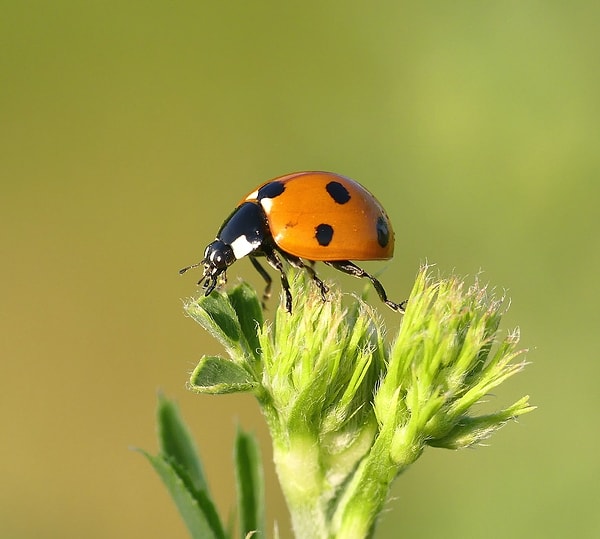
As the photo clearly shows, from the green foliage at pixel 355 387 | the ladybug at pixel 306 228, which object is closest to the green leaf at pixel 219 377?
the green foliage at pixel 355 387

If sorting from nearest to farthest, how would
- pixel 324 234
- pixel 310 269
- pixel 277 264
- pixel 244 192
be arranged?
1. pixel 310 269
2. pixel 324 234
3. pixel 277 264
4. pixel 244 192

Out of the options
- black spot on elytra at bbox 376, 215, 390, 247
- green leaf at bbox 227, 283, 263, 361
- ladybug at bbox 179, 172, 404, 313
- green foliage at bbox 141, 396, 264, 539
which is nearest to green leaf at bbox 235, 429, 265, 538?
green foliage at bbox 141, 396, 264, 539

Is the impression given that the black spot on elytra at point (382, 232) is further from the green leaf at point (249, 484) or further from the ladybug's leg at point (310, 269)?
the green leaf at point (249, 484)

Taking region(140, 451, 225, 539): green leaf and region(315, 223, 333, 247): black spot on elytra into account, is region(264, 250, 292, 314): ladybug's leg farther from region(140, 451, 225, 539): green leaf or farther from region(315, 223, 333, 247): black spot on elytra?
region(140, 451, 225, 539): green leaf

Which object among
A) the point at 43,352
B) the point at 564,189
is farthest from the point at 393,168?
the point at 43,352

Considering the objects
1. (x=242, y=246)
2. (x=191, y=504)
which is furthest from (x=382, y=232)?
(x=191, y=504)

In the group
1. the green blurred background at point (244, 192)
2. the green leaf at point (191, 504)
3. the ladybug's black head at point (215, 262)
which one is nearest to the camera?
the green leaf at point (191, 504)

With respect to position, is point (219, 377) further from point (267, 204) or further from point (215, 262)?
point (267, 204)
